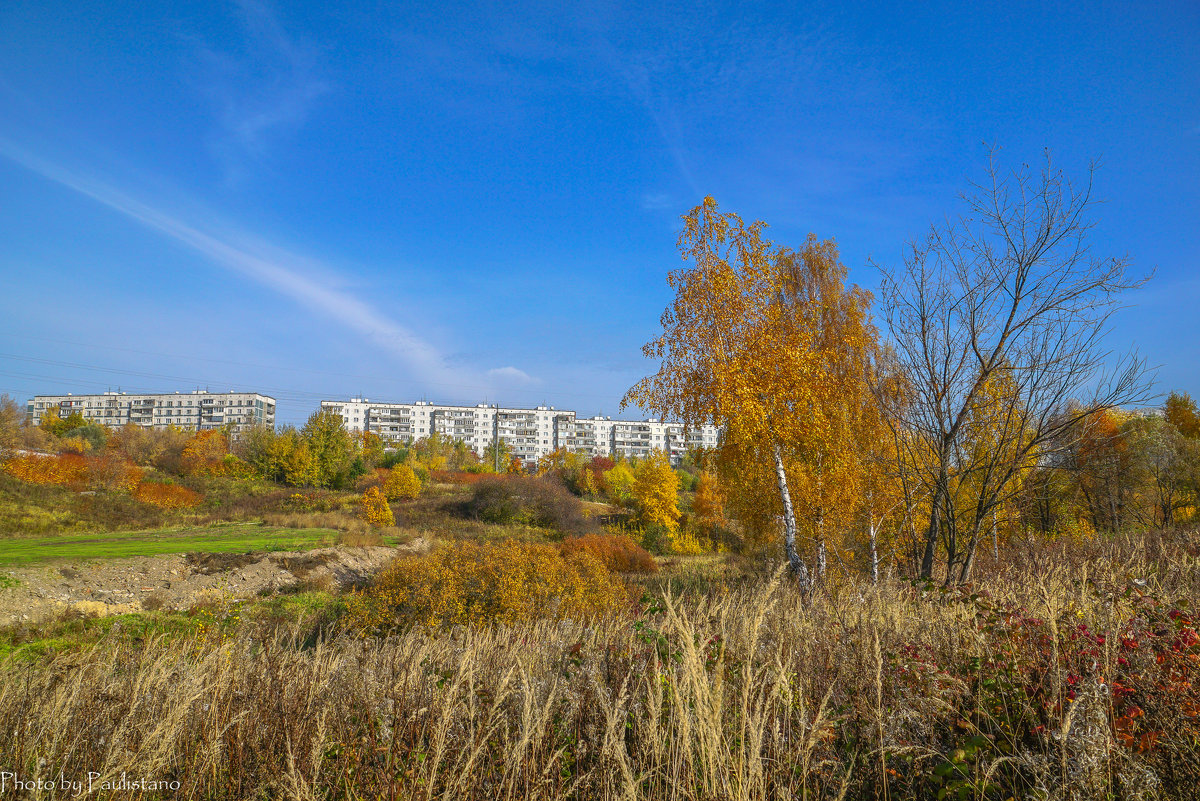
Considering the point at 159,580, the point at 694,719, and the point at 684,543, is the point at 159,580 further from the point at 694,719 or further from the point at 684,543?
the point at 684,543

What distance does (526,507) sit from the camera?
3947cm

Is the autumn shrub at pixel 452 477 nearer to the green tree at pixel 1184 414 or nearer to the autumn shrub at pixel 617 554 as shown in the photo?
the autumn shrub at pixel 617 554

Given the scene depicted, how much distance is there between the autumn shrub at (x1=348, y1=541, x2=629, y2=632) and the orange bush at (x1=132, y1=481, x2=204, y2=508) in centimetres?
3220

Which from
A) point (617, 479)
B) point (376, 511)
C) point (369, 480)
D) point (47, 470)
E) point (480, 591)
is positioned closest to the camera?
point (480, 591)

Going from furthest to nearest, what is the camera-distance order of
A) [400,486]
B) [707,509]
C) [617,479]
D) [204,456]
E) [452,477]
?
[452,477] → [617,479] → [204,456] → [400,486] → [707,509]

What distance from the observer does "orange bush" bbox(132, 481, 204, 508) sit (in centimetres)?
3641

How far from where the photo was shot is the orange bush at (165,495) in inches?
1433

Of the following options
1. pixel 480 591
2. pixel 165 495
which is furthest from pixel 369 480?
pixel 480 591

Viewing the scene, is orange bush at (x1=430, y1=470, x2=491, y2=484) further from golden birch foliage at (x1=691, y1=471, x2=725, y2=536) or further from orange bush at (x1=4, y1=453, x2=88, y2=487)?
orange bush at (x1=4, y1=453, x2=88, y2=487)

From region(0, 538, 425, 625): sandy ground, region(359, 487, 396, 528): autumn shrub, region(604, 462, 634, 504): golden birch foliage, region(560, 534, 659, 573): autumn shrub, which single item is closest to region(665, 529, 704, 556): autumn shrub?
region(560, 534, 659, 573): autumn shrub

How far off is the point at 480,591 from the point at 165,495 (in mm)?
36513

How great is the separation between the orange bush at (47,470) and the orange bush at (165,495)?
309 cm

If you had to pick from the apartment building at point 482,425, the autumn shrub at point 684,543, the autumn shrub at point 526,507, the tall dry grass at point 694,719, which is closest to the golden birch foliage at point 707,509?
the autumn shrub at point 684,543

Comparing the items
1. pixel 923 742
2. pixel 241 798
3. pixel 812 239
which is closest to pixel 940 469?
pixel 923 742
